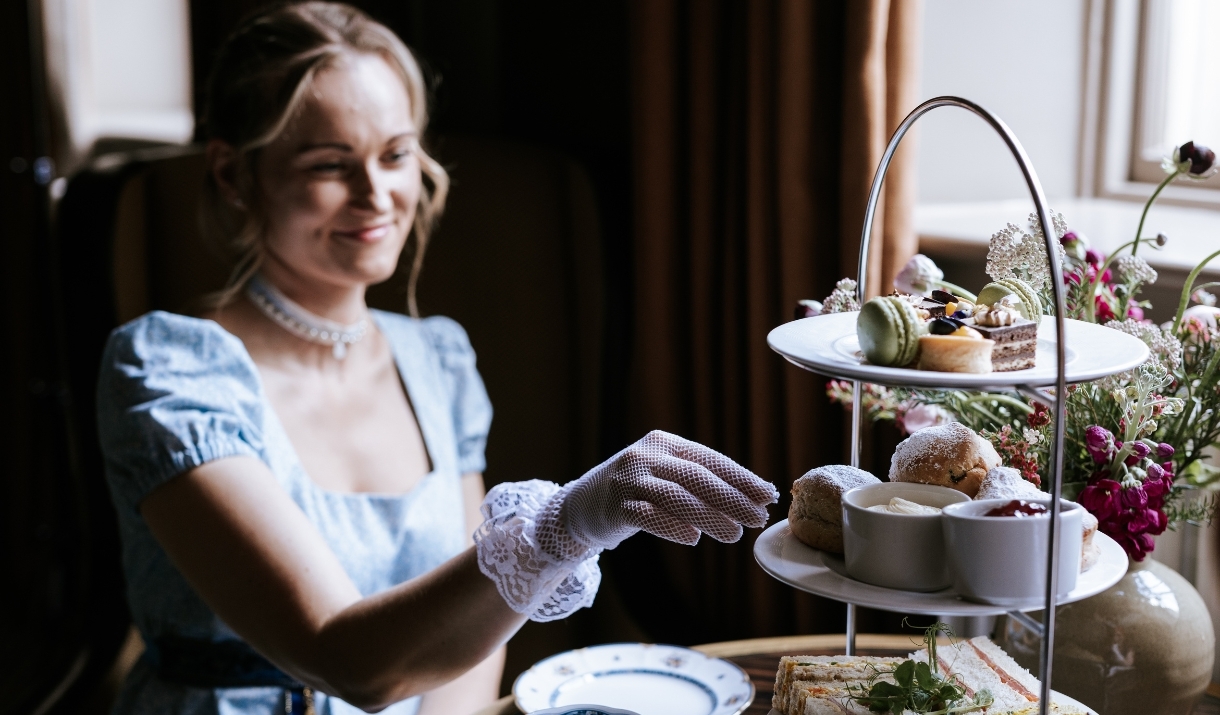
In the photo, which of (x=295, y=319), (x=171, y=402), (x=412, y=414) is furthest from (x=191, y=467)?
(x=412, y=414)

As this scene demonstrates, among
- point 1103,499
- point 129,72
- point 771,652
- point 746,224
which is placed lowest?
point 771,652

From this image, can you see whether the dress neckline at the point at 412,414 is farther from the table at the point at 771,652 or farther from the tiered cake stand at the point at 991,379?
the tiered cake stand at the point at 991,379

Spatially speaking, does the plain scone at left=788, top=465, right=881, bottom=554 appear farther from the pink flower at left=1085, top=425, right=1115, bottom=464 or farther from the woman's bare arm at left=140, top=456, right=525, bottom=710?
the woman's bare arm at left=140, top=456, right=525, bottom=710

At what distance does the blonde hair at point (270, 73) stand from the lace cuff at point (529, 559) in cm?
68

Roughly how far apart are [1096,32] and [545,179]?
3.23ft

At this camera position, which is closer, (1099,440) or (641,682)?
(1099,440)

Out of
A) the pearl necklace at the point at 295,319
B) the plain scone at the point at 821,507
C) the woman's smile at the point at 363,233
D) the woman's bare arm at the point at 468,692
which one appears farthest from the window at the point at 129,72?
the plain scone at the point at 821,507

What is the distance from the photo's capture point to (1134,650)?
1.02m

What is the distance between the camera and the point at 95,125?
383 cm

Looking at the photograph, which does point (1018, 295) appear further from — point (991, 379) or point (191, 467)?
point (191, 467)

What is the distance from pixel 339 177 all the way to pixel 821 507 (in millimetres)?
1005

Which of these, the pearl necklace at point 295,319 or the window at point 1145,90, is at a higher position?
the window at point 1145,90

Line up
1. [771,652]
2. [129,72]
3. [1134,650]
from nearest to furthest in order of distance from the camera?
[1134,650] < [771,652] < [129,72]

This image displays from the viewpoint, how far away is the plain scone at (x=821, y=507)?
2.68ft
